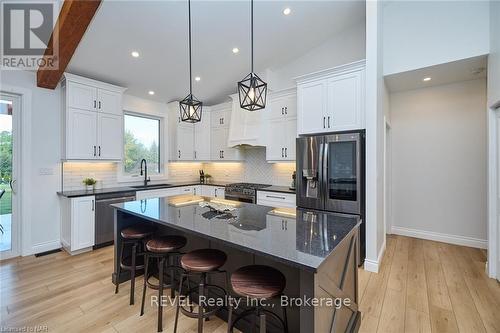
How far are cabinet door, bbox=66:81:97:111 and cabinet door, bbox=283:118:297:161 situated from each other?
3278mm

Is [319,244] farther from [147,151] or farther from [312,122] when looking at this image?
[147,151]

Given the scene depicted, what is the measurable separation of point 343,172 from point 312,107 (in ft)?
3.67

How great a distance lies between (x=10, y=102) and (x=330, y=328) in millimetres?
4866

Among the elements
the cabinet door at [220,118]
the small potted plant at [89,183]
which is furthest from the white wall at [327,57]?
the small potted plant at [89,183]

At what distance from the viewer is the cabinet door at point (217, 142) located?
527 centimetres

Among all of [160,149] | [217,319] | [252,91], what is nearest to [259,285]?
[217,319]

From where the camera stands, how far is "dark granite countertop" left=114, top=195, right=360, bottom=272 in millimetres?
1278

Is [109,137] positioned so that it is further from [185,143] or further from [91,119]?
[185,143]

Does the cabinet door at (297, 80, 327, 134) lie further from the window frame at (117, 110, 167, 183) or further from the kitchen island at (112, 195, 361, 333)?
the window frame at (117, 110, 167, 183)

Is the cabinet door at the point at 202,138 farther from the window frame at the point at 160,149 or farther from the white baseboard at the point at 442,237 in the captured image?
the white baseboard at the point at 442,237

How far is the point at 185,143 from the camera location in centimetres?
529

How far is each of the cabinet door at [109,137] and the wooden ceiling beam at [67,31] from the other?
0.87 metres

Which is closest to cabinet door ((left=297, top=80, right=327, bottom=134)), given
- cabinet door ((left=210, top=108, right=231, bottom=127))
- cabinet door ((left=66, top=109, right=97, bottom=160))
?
cabinet door ((left=210, top=108, right=231, bottom=127))

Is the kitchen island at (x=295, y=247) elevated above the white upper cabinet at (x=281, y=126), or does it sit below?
below
